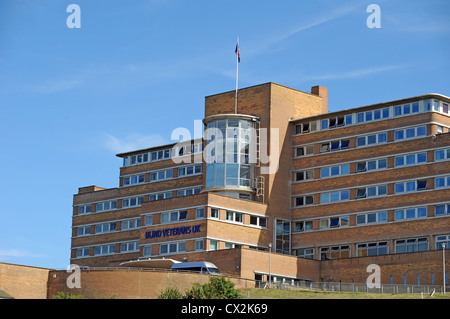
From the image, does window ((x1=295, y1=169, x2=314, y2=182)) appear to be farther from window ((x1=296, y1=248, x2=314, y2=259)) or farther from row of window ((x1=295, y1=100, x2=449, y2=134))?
window ((x1=296, y1=248, x2=314, y2=259))

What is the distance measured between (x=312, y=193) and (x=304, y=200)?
128 cm

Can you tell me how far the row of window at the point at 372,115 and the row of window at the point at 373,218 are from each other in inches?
383

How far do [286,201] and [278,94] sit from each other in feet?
37.9

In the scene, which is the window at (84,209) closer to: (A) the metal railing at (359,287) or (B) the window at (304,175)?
(B) the window at (304,175)

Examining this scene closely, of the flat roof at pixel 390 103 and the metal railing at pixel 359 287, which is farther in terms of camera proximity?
the flat roof at pixel 390 103

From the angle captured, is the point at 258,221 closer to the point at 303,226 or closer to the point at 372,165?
the point at 303,226

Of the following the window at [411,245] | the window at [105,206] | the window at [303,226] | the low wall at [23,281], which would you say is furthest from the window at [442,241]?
the window at [105,206]

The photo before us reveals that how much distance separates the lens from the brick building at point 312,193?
323 feet

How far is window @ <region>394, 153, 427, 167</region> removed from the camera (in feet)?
327

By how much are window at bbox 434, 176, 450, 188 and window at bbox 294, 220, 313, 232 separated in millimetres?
15398

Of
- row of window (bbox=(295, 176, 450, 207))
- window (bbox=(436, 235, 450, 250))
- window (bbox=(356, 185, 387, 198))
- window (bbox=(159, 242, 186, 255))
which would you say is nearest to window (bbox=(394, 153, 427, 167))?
row of window (bbox=(295, 176, 450, 207))

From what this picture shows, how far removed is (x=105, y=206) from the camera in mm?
133625

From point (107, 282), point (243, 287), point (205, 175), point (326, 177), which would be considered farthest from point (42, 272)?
point (326, 177)
